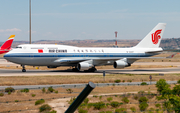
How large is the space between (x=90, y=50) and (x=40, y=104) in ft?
106

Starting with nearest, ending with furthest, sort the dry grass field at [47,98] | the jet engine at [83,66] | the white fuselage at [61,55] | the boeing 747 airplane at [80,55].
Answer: the dry grass field at [47,98], the white fuselage at [61,55], the boeing 747 airplane at [80,55], the jet engine at [83,66]

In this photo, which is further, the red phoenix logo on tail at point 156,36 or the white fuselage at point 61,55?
the red phoenix logo on tail at point 156,36

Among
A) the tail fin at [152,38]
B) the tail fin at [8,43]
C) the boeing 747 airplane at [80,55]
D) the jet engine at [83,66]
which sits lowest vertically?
the jet engine at [83,66]

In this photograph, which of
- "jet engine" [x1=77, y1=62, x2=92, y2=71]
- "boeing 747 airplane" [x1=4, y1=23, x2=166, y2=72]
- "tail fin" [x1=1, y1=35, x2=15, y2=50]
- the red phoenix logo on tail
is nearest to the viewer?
"boeing 747 airplane" [x1=4, y1=23, x2=166, y2=72]

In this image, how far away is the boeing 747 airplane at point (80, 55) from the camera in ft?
159

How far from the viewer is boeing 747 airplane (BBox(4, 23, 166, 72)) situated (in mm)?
48438

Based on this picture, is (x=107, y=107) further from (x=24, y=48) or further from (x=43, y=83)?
(x=24, y=48)

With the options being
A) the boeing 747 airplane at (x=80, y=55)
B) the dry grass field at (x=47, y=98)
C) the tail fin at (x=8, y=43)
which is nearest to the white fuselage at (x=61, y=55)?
the boeing 747 airplane at (x=80, y=55)

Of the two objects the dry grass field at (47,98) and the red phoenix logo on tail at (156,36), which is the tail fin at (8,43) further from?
the dry grass field at (47,98)

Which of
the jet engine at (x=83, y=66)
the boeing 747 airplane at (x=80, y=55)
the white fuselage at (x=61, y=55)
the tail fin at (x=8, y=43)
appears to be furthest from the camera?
the tail fin at (x=8, y=43)

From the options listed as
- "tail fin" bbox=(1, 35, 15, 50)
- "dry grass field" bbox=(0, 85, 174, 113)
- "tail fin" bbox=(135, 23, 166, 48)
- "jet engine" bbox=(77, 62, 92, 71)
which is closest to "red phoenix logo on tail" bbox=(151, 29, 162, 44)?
"tail fin" bbox=(135, 23, 166, 48)

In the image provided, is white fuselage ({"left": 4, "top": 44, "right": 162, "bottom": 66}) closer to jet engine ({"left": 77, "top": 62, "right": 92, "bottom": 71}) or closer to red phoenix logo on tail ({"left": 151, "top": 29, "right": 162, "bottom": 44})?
jet engine ({"left": 77, "top": 62, "right": 92, "bottom": 71})

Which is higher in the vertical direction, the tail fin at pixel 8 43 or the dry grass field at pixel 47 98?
the tail fin at pixel 8 43

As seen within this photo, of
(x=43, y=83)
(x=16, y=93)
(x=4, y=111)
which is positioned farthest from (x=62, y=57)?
(x=4, y=111)
